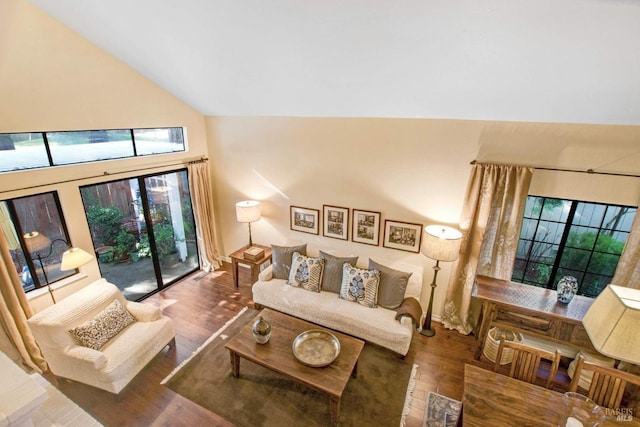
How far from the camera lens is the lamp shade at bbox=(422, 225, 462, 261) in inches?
140

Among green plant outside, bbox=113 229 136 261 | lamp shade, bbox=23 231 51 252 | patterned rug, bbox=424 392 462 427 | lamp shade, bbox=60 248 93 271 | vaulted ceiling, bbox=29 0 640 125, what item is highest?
vaulted ceiling, bbox=29 0 640 125

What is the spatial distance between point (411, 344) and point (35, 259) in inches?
179

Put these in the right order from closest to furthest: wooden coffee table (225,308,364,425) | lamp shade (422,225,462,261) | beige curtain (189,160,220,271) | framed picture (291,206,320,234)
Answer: wooden coffee table (225,308,364,425) → lamp shade (422,225,462,261) → framed picture (291,206,320,234) → beige curtain (189,160,220,271)

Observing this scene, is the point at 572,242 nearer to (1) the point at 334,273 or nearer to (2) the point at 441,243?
(2) the point at 441,243

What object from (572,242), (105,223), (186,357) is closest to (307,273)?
(186,357)

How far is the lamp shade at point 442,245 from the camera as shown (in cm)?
356

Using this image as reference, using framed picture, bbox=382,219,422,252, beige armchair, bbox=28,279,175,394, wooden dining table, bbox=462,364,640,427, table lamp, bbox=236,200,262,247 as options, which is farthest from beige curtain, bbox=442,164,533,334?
beige armchair, bbox=28,279,175,394

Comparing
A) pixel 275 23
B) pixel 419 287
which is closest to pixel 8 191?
pixel 275 23

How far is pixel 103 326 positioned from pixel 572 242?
532 centimetres

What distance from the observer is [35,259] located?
3.51 meters

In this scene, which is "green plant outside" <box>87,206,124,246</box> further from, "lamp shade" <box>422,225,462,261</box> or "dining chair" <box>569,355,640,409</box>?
"dining chair" <box>569,355,640,409</box>

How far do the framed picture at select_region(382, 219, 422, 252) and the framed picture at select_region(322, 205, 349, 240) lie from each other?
60 centimetres

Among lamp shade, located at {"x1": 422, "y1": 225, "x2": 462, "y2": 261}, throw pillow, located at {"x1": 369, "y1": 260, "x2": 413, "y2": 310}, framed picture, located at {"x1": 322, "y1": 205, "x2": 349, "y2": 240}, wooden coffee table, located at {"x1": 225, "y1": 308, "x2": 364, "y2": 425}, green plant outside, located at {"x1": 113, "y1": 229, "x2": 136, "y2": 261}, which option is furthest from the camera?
framed picture, located at {"x1": 322, "y1": 205, "x2": 349, "y2": 240}

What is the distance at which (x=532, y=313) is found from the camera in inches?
128
